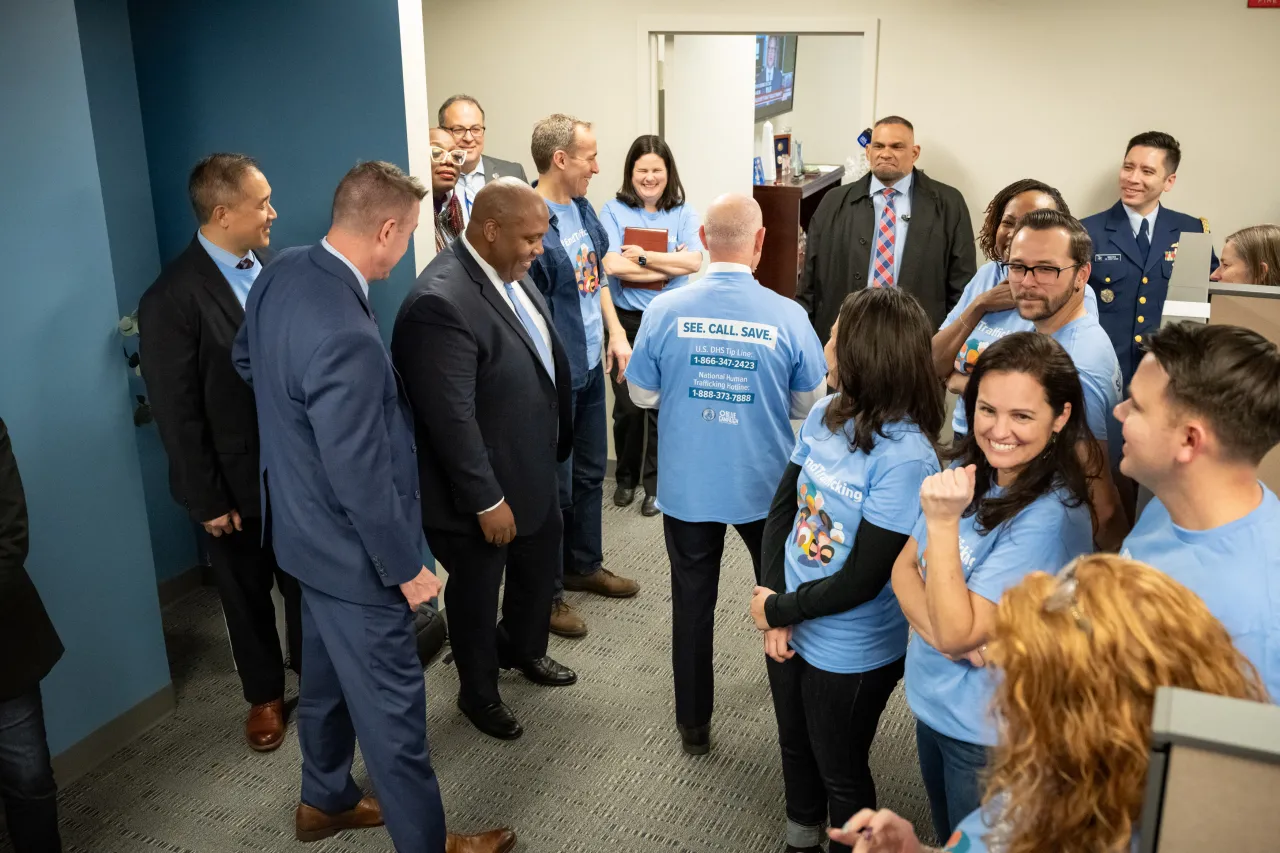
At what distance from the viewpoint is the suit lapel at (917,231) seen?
4.51 metres

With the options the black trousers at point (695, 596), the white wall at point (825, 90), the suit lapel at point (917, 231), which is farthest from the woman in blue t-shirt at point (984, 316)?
the white wall at point (825, 90)

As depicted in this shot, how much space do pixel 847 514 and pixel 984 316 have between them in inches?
43.1

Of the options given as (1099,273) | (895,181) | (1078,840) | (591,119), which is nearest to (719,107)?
(591,119)

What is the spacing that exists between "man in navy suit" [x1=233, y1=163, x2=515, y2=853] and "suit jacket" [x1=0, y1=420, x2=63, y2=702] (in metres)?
0.52

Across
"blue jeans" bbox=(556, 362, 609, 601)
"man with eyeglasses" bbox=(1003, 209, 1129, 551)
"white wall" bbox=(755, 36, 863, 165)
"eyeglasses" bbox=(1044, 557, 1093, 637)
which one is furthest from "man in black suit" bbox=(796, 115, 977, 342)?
"white wall" bbox=(755, 36, 863, 165)

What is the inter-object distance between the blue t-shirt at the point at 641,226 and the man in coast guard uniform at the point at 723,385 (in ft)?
5.48

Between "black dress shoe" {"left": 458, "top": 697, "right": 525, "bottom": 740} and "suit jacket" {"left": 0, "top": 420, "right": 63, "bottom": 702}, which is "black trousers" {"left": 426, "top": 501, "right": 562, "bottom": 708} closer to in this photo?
"black dress shoe" {"left": 458, "top": 697, "right": 525, "bottom": 740}

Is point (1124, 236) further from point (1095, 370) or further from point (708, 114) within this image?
point (708, 114)

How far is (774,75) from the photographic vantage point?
28.0ft

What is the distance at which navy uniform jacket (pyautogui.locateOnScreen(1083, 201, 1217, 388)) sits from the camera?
4016mm

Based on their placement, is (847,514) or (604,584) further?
(604,584)

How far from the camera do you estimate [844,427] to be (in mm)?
2113

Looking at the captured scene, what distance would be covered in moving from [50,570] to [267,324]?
45.6 inches

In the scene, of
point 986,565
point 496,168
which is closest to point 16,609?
point 986,565
